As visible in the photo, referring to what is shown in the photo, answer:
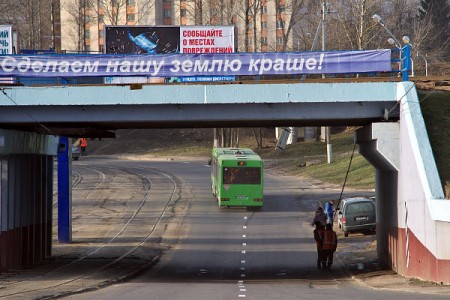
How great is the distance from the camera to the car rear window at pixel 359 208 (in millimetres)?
41469

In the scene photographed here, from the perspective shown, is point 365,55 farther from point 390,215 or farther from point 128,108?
point 128,108

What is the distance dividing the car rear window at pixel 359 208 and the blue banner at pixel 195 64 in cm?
1395

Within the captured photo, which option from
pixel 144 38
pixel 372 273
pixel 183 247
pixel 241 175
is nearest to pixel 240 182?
pixel 241 175

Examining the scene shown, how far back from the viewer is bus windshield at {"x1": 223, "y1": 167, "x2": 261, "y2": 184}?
5169 cm

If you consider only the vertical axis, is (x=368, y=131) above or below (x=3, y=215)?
above

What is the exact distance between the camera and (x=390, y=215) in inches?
1177

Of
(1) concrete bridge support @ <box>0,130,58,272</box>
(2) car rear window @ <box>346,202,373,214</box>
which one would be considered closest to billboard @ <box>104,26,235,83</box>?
(1) concrete bridge support @ <box>0,130,58,272</box>

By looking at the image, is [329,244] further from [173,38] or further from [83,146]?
[83,146]

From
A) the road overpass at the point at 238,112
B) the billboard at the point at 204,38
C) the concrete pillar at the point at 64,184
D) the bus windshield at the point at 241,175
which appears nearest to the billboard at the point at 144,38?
the billboard at the point at 204,38

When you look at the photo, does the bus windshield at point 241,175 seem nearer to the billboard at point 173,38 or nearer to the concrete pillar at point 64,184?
the concrete pillar at point 64,184

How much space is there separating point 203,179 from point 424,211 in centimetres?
4353

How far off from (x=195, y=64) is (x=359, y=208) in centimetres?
1589

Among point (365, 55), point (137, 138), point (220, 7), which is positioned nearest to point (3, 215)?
point (365, 55)

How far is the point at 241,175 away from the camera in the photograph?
5194 centimetres
